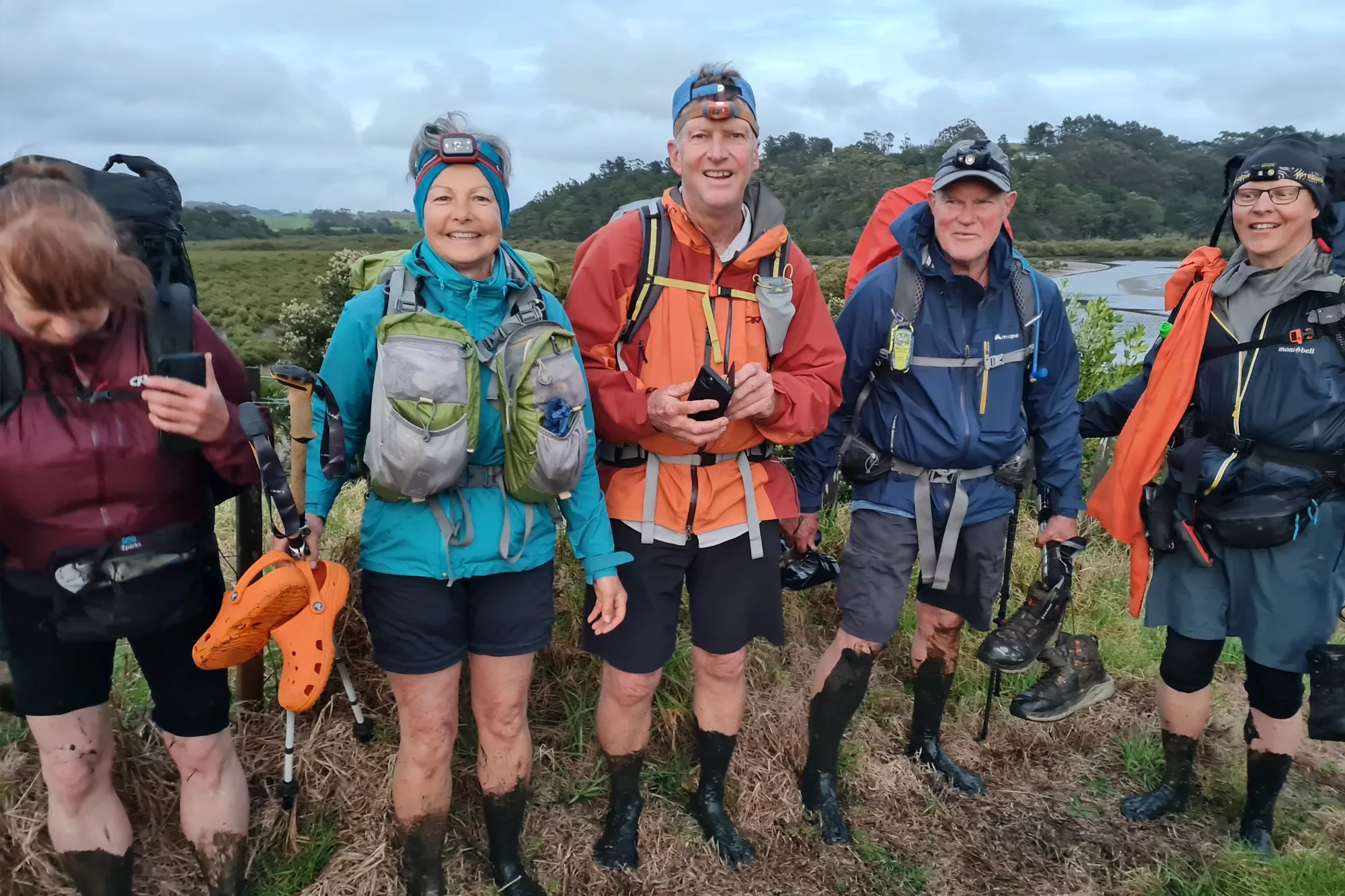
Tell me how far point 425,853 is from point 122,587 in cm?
127

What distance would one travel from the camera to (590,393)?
267 cm

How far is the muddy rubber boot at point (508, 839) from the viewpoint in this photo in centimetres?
278

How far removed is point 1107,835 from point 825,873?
1.28 meters

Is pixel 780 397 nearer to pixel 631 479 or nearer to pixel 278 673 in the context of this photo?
pixel 631 479

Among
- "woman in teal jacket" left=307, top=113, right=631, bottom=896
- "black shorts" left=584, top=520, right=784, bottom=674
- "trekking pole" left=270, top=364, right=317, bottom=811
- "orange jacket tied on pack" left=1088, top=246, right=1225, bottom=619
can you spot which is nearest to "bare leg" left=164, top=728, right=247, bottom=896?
"trekking pole" left=270, top=364, right=317, bottom=811

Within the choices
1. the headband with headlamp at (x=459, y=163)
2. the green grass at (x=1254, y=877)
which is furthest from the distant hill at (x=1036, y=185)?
the green grass at (x=1254, y=877)

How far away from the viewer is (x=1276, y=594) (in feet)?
10.2

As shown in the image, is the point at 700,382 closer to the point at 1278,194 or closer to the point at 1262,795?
the point at 1278,194

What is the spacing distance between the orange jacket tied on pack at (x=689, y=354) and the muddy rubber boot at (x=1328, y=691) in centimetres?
207

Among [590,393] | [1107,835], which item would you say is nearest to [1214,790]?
[1107,835]

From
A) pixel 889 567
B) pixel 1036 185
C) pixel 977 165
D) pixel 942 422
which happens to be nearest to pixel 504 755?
pixel 889 567

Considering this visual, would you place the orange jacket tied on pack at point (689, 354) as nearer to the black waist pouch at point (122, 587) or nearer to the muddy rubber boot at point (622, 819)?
the muddy rubber boot at point (622, 819)

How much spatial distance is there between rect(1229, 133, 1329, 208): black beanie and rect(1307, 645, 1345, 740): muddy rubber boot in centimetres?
165

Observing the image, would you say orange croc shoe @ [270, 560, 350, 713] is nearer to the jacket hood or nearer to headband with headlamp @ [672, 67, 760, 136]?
headband with headlamp @ [672, 67, 760, 136]
